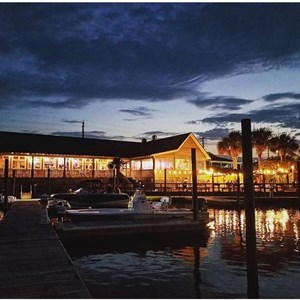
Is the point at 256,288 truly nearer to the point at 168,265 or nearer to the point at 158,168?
the point at 168,265

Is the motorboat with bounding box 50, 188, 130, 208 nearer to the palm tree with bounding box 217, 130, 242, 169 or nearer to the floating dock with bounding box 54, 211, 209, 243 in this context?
the floating dock with bounding box 54, 211, 209, 243

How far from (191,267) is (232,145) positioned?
52.3 meters

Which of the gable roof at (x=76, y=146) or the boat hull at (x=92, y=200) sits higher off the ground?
the gable roof at (x=76, y=146)

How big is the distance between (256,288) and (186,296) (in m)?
1.92

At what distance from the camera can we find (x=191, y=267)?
1255 cm

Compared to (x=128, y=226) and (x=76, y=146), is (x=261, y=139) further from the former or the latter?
(x=128, y=226)

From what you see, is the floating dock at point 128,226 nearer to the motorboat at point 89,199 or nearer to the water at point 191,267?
the water at point 191,267

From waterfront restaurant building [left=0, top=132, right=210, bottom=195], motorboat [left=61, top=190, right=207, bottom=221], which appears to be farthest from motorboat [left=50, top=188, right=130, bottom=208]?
waterfront restaurant building [left=0, top=132, right=210, bottom=195]

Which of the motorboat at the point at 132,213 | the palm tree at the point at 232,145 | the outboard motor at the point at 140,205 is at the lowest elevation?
the motorboat at the point at 132,213

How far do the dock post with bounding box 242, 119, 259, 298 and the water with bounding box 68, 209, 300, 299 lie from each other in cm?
109

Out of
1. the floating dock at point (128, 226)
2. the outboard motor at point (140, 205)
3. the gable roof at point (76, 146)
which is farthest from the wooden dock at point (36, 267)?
the gable roof at point (76, 146)

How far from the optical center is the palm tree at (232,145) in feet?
206

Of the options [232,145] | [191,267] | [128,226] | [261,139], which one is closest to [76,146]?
[232,145]

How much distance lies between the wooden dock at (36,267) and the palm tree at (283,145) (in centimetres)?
5576
